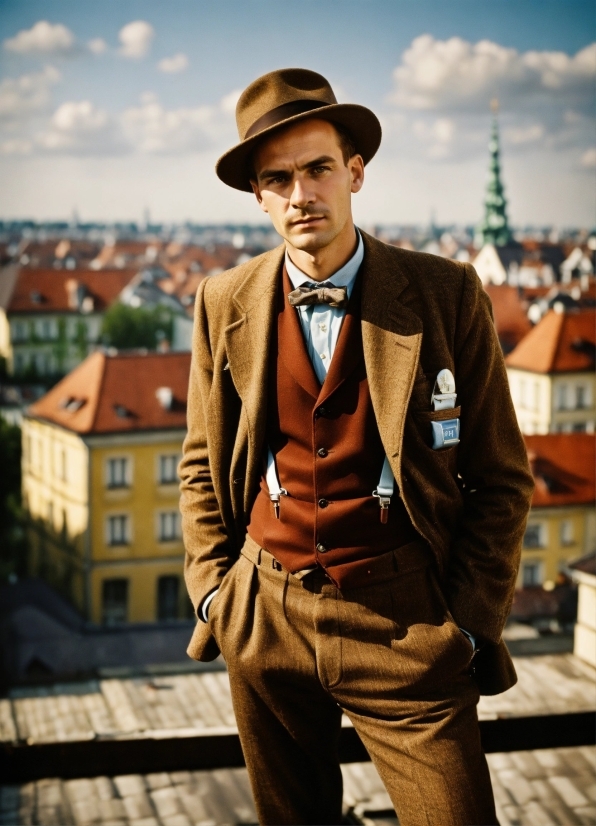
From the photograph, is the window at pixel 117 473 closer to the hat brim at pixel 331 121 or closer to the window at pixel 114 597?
the window at pixel 114 597

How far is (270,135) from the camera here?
1472mm

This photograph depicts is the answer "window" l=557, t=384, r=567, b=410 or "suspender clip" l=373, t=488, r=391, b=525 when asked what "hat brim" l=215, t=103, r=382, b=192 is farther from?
"window" l=557, t=384, r=567, b=410

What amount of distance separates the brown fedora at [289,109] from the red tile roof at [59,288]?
95.6 ft

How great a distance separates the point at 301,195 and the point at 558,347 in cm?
2276

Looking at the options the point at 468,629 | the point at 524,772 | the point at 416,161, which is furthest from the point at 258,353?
the point at 416,161

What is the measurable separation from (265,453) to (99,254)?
143 feet

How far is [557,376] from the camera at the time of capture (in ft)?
75.5

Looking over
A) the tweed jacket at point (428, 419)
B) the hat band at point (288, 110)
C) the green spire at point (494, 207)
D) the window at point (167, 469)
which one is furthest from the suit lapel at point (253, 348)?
the green spire at point (494, 207)

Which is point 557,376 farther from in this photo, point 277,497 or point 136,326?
point 277,497

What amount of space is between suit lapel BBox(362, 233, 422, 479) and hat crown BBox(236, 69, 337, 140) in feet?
0.83

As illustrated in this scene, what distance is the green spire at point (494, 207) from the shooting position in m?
25.6

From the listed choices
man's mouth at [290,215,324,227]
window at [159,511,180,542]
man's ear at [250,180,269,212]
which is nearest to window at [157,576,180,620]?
window at [159,511,180,542]

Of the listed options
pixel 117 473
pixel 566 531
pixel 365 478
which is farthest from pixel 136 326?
pixel 365 478

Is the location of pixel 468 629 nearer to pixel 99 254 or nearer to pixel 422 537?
pixel 422 537
